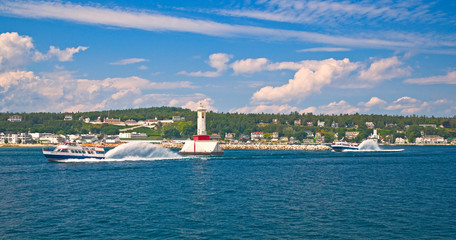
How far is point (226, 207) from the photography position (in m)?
42.0

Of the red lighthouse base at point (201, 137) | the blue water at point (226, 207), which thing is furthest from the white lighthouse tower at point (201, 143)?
the blue water at point (226, 207)

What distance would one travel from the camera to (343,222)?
35.2m

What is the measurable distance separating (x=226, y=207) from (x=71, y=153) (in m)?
63.4

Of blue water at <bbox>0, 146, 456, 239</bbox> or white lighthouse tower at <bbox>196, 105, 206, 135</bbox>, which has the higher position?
white lighthouse tower at <bbox>196, 105, 206, 135</bbox>

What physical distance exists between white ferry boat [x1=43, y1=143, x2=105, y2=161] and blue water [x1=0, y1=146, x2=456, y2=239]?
90.8 ft

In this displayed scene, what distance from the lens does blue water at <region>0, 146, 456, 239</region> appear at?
32312 millimetres

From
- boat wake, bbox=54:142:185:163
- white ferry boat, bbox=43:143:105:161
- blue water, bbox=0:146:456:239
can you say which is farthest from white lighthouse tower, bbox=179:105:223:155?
blue water, bbox=0:146:456:239

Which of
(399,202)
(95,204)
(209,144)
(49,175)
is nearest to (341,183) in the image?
(399,202)

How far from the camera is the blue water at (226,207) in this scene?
32.3 metres

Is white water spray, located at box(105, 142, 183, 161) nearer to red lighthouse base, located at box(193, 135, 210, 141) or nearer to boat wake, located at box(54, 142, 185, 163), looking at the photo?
boat wake, located at box(54, 142, 185, 163)

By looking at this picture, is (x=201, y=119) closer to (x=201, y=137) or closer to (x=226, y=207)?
(x=201, y=137)

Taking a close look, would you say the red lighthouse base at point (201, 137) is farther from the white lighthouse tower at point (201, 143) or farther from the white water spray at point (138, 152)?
the white water spray at point (138, 152)

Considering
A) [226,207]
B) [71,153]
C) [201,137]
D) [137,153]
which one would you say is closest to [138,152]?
[137,153]

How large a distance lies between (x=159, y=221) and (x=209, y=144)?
310 feet
